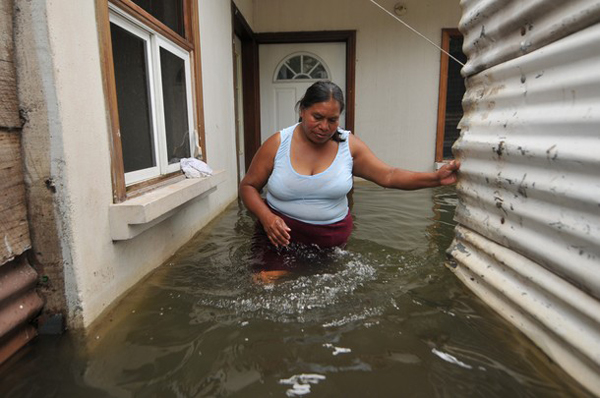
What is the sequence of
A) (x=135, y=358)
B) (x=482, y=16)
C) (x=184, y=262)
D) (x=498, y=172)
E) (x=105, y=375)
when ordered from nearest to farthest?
(x=105, y=375), (x=135, y=358), (x=498, y=172), (x=482, y=16), (x=184, y=262)

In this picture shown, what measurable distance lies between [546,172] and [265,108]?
6.37 m

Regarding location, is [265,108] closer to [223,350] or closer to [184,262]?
[184,262]

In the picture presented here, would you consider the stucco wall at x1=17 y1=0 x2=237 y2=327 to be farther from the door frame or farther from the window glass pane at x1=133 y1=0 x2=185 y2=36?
the door frame

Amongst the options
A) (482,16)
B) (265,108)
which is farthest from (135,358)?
(265,108)

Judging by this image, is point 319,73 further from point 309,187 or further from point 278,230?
point 278,230

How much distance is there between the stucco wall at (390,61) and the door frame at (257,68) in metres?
0.11

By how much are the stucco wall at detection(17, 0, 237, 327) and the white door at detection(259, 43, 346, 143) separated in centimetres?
551

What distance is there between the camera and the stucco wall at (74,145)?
5.26 ft

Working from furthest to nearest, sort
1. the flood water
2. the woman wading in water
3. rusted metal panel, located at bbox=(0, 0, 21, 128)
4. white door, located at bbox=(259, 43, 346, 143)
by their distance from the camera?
1. white door, located at bbox=(259, 43, 346, 143)
2. the woman wading in water
3. rusted metal panel, located at bbox=(0, 0, 21, 128)
4. the flood water

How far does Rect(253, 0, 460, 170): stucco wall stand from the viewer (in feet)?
22.6

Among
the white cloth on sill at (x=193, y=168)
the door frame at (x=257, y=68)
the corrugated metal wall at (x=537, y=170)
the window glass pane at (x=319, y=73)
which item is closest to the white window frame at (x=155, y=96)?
the white cloth on sill at (x=193, y=168)

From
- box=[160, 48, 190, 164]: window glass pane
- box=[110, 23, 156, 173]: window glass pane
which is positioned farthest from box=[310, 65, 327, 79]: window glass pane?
box=[110, 23, 156, 173]: window glass pane

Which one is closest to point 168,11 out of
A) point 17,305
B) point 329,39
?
point 17,305

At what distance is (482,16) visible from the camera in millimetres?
1860
